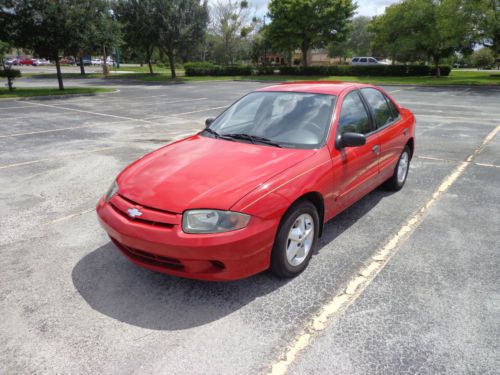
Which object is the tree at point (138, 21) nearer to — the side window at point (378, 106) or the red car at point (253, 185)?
the side window at point (378, 106)

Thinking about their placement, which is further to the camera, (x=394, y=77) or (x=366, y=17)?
(x=366, y=17)

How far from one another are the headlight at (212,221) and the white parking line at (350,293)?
88 centimetres

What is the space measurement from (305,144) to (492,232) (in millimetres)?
2380

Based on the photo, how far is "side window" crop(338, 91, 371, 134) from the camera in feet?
13.1

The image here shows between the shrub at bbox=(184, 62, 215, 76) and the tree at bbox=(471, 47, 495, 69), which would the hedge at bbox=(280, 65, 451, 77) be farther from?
the tree at bbox=(471, 47, 495, 69)

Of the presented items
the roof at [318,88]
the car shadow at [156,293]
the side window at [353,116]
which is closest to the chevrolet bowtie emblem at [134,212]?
the car shadow at [156,293]

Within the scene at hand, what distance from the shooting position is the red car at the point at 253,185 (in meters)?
2.79

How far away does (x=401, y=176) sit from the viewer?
5.60 m

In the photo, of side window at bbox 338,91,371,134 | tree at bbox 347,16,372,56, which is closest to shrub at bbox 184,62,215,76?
side window at bbox 338,91,371,134

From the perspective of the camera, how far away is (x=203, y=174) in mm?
3207

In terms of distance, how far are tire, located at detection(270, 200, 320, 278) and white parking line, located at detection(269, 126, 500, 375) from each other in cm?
43

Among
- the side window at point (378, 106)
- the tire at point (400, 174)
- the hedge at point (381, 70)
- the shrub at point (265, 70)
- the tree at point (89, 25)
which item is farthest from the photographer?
the shrub at point (265, 70)

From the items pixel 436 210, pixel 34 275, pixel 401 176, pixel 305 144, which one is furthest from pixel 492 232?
pixel 34 275

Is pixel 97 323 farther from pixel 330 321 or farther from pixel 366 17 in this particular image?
pixel 366 17
